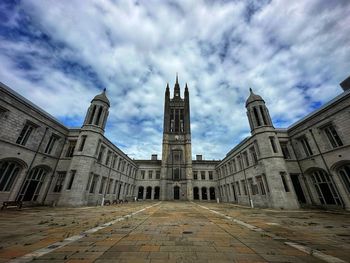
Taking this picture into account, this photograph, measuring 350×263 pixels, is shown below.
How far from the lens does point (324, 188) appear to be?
1747cm

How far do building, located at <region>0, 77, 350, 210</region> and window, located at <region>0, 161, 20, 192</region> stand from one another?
0.16ft

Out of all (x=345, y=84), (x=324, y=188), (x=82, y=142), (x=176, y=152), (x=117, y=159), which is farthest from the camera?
(x=176, y=152)

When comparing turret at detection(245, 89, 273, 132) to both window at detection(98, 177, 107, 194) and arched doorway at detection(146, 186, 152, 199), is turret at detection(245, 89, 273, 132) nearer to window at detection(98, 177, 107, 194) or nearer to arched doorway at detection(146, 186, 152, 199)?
window at detection(98, 177, 107, 194)

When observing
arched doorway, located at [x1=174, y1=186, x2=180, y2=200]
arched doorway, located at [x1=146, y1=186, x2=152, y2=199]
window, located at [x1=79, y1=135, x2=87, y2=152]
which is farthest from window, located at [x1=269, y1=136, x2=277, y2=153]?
arched doorway, located at [x1=146, y1=186, x2=152, y2=199]

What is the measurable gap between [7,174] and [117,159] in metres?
14.5

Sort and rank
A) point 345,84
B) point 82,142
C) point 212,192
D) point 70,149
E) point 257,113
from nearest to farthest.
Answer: point 345,84 → point 82,142 → point 257,113 → point 70,149 → point 212,192

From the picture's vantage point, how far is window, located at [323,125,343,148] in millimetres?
15625

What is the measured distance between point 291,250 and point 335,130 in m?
18.1

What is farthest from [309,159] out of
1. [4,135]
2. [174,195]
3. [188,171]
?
[4,135]

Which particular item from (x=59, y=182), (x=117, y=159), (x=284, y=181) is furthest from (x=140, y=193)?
(x=284, y=181)

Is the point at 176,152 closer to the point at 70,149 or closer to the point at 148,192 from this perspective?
the point at 148,192

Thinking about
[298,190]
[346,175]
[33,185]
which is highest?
[346,175]

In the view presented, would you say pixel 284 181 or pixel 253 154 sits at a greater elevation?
pixel 253 154

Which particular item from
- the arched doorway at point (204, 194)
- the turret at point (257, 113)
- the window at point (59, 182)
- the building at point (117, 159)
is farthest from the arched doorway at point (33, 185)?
the arched doorway at point (204, 194)
